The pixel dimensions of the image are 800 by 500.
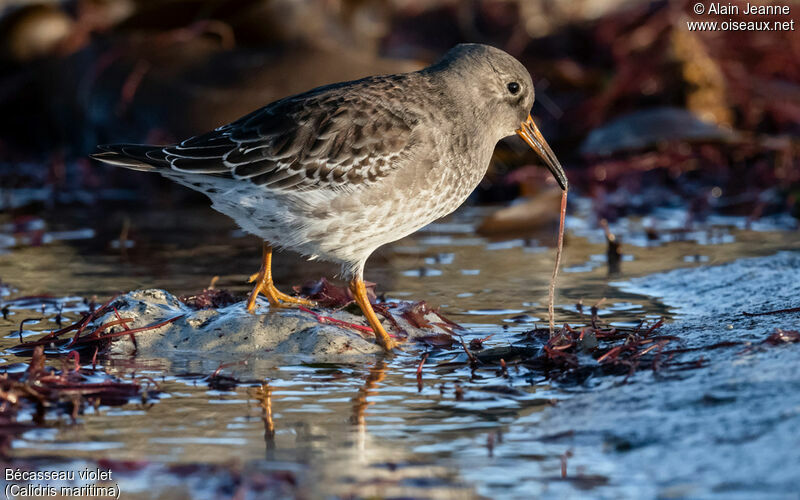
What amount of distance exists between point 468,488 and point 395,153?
283 centimetres

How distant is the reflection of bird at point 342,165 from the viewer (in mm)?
6270

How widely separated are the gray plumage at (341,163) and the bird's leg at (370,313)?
0.31 feet

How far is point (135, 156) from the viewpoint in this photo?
6.61m

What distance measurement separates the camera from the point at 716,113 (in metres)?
13.0

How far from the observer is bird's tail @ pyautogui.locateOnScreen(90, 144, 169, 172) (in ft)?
21.5

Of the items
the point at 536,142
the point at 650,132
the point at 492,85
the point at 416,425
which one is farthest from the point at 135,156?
the point at 650,132

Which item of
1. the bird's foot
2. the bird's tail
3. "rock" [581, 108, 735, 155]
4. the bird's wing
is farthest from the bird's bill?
"rock" [581, 108, 735, 155]

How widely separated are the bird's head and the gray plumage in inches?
2.9

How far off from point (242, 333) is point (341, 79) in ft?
20.2

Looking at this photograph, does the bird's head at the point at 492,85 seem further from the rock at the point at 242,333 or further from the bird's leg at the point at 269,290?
the bird's leg at the point at 269,290

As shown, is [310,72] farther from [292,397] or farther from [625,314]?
[292,397]

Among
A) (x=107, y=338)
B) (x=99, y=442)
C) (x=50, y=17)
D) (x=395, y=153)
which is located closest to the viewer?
(x=99, y=442)

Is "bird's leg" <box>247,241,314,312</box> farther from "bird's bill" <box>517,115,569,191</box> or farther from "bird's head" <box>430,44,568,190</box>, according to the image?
"bird's bill" <box>517,115,569,191</box>

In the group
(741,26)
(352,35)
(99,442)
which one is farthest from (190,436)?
(741,26)
